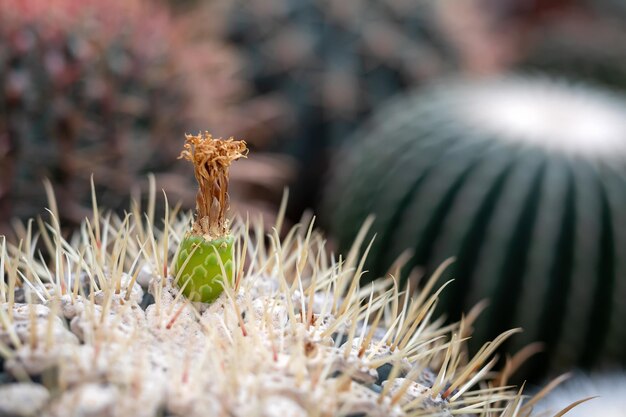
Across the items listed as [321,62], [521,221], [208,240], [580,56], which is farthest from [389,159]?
[580,56]

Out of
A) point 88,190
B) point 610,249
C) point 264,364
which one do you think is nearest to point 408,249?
point 610,249

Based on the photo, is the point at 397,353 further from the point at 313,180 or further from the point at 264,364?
the point at 313,180

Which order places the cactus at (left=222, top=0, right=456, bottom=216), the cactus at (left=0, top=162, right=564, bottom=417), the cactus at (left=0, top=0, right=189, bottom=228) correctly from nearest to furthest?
the cactus at (left=0, top=162, right=564, bottom=417), the cactus at (left=0, top=0, right=189, bottom=228), the cactus at (left=222, top=0, right=456, bottom=216)

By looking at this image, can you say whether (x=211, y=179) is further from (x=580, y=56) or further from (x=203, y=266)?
(x=580, y=56)

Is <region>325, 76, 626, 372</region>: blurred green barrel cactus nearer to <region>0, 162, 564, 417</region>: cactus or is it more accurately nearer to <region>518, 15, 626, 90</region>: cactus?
<region>0, 162, 564, 417</region>: cactus

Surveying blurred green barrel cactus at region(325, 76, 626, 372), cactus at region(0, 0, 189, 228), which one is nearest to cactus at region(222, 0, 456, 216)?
blurred green barrel cactus at region(325, 76, 626, 372)

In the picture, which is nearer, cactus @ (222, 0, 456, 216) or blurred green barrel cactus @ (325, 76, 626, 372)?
blurred green barrel cactus @ (325, 76, 626, 372)
